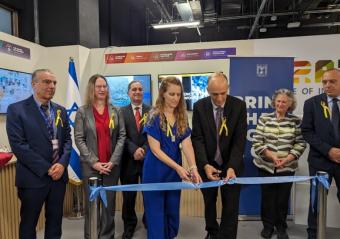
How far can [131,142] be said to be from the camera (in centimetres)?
291

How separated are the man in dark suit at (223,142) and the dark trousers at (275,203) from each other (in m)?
0.72

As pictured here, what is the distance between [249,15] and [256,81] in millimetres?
5438

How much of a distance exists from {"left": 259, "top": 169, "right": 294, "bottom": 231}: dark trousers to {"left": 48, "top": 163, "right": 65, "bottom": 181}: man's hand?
1.90 metres

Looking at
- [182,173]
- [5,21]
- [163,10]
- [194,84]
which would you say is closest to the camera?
[182,173]

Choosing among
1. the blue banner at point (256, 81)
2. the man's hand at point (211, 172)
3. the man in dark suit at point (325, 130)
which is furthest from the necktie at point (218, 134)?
the blue banner at point (256, 81)

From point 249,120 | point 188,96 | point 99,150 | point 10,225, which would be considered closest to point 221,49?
point 188,96

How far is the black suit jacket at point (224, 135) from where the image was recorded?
2.48 m

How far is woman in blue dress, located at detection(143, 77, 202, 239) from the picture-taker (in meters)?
2.12

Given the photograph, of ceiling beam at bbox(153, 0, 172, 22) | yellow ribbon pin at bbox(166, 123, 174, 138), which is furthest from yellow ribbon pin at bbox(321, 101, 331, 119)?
ceiling beam at bbox(153, 0, 172, 22)

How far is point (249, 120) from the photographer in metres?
3.43

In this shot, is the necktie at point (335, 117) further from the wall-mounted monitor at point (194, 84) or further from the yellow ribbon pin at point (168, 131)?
the wall-mounted monitor at point (194, 84)

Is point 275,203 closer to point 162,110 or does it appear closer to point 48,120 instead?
point 162,110

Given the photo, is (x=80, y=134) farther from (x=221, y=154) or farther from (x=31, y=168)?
(x=221, y=154)

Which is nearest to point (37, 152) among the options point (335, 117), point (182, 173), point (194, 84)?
point (182, 173)
